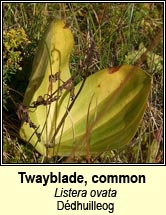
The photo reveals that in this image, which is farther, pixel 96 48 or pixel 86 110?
pixel 96 48

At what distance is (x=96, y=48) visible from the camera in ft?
4.63

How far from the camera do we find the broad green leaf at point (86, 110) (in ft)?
3.65

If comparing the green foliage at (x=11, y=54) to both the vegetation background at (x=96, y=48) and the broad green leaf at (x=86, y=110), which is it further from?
the broad green leaf at (x=86, y=110)

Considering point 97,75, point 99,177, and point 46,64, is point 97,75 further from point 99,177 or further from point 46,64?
point 99,177

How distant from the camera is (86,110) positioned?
1183mm

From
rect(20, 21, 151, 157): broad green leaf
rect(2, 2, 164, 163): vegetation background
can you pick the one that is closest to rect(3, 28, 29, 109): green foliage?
rect(2, 2, 164, 163): vegetation background

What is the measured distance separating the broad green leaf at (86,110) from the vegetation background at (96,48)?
0.16 ft

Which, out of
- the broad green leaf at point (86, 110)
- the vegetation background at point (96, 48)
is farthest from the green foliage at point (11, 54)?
the broad green leaf at point (86, 110)

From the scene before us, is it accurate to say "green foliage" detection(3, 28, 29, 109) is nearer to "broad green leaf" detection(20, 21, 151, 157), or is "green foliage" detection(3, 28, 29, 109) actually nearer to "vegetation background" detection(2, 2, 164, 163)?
"vegetation background" detection(2, 2, 164, 163)

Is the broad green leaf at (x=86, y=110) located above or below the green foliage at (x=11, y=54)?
below

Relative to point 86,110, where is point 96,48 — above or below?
above

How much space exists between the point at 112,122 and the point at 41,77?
0.20 m

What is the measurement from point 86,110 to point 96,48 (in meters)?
0.29

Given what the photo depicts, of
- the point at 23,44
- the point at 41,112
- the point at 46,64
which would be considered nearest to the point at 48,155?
the point at 41,112
